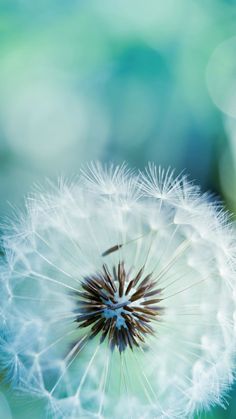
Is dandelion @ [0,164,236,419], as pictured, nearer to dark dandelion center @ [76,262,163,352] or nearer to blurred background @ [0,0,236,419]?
dark dandelion center @ [76,262,163,352]

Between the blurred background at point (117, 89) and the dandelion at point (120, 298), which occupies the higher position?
the blurred background at point (117, 89)

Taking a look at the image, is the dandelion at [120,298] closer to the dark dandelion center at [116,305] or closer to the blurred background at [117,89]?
the dark dandelion center at [116,305]

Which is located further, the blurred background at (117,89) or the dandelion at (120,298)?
the blurred background at (117,89)

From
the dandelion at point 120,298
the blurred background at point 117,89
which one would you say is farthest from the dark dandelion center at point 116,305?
the blurred background at point 117,89

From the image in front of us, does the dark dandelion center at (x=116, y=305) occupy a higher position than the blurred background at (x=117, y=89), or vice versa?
the blurred background at (x=117, y=89)

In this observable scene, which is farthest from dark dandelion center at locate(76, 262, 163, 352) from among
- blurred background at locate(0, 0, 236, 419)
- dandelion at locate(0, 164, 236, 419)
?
blurred background at locate(0, 0, 236, 419)

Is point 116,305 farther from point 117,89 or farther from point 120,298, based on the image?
point 117,89

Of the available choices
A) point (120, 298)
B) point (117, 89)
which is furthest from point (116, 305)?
point (117, 89)

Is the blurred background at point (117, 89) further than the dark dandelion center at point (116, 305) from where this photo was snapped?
Yes
